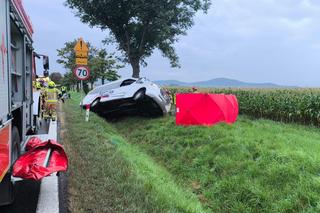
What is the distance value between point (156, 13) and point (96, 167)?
77.8ft

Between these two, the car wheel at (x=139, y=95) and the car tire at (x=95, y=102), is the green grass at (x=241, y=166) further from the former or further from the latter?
the car tire at (x=95, y=102)

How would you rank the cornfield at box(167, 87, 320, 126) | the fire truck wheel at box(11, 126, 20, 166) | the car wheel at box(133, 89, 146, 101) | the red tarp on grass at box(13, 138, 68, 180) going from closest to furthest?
the red tarp on grass at box(13, 138, 68, 180) → the fire truck wheel at box(11, 126, 20, 166) → the cornfield at box(167, 87, 320, 126) → the car wheel at box(133, 89, 146, 101)

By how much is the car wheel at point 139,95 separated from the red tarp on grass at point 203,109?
2.32 meters

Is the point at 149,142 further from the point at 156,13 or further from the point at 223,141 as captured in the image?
the point at 156,13

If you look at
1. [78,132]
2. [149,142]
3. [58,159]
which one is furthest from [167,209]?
[149,142]

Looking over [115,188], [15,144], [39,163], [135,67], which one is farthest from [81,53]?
[135,67]

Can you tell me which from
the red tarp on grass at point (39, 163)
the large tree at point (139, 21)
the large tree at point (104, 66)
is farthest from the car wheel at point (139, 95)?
the large tree at point (104, 66)

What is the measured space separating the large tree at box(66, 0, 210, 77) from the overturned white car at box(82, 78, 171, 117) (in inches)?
563

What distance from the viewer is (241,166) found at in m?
7.50

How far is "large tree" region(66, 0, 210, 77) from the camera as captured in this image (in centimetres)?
2900

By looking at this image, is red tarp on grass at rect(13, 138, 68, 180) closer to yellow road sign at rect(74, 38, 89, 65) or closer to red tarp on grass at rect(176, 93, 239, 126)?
red tarp on grass at rect(176, 93, 239, 126)

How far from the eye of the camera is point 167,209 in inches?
196

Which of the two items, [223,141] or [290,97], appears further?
[290,97]

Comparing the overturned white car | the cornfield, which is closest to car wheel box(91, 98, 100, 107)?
the overturned white car
